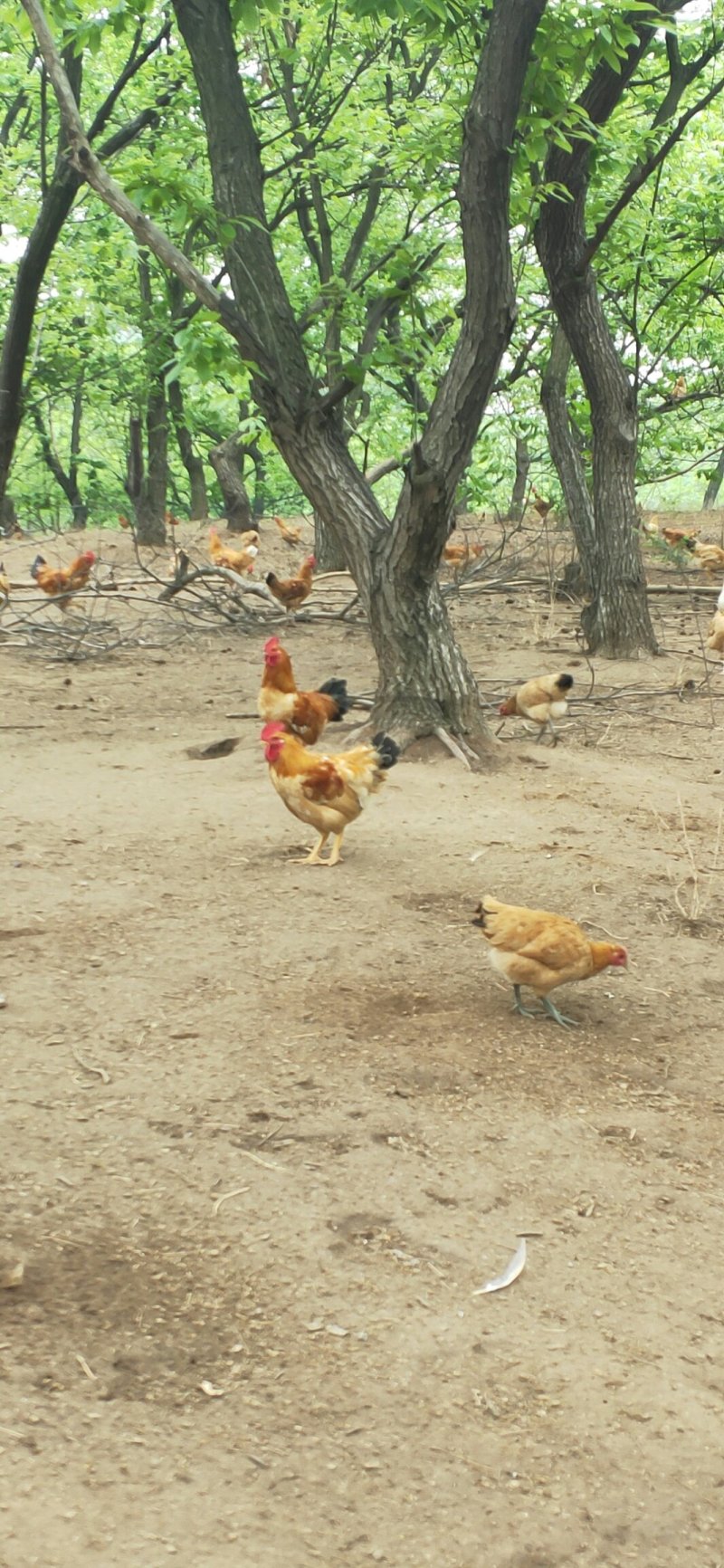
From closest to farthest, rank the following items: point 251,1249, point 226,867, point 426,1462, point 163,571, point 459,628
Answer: point 426,1462, point 251,1249, point 226,867, point 459,628, point 163,571

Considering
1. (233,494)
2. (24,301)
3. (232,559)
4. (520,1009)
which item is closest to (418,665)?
(24,301)

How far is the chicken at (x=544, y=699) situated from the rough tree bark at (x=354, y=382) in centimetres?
68

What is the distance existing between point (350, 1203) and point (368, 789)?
343cm

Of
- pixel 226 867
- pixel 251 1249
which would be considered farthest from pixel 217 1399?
pixel 226 867

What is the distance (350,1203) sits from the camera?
143 inches

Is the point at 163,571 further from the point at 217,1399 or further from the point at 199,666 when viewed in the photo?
the point at 217,1399

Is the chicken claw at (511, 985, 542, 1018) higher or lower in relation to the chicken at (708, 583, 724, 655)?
lower

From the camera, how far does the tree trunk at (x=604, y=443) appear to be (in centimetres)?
1127

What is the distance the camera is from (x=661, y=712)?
1107 cm

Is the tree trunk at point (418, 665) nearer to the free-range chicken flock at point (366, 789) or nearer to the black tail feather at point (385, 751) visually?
the free-range chicken flock at point (366, 789)

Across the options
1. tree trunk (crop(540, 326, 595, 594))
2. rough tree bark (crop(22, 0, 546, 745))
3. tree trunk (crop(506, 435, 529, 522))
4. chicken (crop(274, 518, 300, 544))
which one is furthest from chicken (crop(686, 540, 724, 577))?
rough tree bark (crop(22, 0, 546, 745))

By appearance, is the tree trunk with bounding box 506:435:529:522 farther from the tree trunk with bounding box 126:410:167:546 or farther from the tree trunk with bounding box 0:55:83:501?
the tree trunk with bounding box 0:55:83:501

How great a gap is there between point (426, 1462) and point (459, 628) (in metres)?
13.3

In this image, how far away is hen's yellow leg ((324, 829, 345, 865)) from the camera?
667 cm
